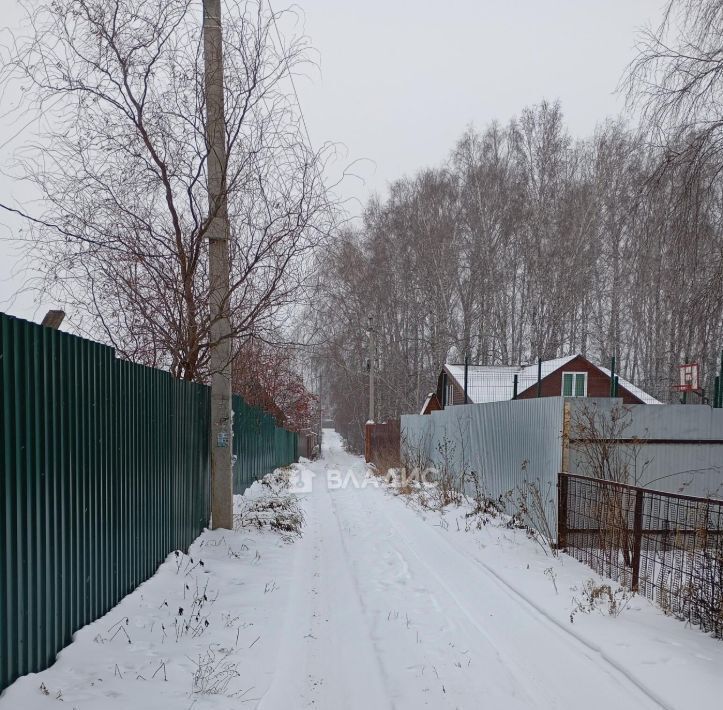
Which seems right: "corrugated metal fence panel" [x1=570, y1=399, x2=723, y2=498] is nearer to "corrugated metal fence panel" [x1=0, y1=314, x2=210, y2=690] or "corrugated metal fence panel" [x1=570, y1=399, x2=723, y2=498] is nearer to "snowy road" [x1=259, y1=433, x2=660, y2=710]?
"snowy road" [x1=259, y1=433, x2=660, y2=710]

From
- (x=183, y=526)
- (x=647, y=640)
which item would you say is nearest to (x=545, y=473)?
(x=647, y=640)

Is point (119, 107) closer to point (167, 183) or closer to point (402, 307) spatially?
point (167, 183)

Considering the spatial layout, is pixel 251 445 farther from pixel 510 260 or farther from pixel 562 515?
pixel 510 260

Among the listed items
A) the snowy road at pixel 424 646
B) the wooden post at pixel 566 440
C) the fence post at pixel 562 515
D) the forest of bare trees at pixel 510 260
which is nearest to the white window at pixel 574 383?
the forest of bare trees at pixel 510 260

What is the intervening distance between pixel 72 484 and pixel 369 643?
240 cm

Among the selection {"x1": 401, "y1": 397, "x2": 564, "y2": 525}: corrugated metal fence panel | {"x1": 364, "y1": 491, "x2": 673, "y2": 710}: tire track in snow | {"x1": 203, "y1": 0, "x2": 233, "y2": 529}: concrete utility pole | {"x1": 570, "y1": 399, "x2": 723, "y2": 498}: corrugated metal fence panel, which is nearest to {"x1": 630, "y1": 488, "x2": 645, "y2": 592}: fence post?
{"x1": 364, "y1": 491, "x2": 673, "y2": 710}: tire track in snow

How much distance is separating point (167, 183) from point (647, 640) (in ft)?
20.7

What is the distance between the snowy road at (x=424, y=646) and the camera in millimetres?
3673

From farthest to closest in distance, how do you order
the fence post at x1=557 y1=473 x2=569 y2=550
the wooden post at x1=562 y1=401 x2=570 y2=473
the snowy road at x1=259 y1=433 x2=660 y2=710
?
the wooden post at x1=562 y1=401 x2=570 y2=473 < the fence post at x1=557 y1=473 x2=569 y2=550 < the snowy road at x1=259 y1=433 x2=660 y2=710

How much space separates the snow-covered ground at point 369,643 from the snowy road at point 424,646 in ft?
0.05

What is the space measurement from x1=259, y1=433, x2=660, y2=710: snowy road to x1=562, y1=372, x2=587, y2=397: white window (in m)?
19.2

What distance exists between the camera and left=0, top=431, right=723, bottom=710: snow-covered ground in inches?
140

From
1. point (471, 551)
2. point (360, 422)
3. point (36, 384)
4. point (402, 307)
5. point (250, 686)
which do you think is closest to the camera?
point (36, 384)

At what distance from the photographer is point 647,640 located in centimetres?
446
